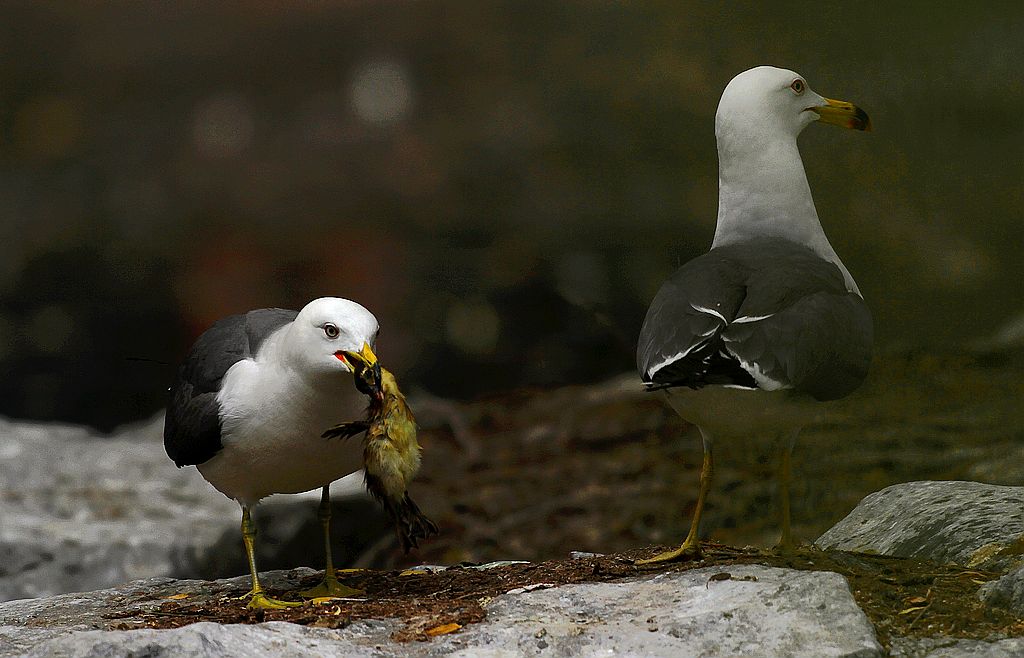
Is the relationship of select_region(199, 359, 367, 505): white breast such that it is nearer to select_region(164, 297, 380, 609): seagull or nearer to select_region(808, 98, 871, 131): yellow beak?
select_region(164, 297, 380, 609): seagull

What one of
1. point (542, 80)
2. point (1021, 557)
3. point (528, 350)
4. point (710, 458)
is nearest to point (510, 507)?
point (528, 350)

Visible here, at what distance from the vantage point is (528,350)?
480cm

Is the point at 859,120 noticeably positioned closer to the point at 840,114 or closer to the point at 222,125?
the point at 840,114

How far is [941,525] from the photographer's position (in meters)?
2.48

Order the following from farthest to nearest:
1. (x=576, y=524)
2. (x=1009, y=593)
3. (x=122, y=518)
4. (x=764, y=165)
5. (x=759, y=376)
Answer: (x=576, y=524) < (x=122, y=518) < (x=764, y=165) < (x=759, y=376) < (x=1009, y=593)

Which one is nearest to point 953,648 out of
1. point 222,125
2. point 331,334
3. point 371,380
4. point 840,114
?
point 371,380

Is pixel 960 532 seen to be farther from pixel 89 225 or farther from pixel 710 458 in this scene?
pixel 89 225

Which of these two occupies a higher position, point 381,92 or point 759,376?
point 381,92

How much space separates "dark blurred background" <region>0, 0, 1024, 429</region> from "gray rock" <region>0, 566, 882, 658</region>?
97.6 inches

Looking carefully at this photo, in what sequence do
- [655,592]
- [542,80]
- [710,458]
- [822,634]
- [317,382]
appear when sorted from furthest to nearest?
[542,80], [710,458], [317,382], [655,592], [822,634]

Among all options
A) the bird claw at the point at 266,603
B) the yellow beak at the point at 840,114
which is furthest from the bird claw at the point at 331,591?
the yellow beak at the point at 840,114

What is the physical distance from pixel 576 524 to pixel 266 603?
1978mm

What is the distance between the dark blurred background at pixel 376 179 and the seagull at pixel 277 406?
205 centimetres

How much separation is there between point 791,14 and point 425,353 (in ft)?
6.11
